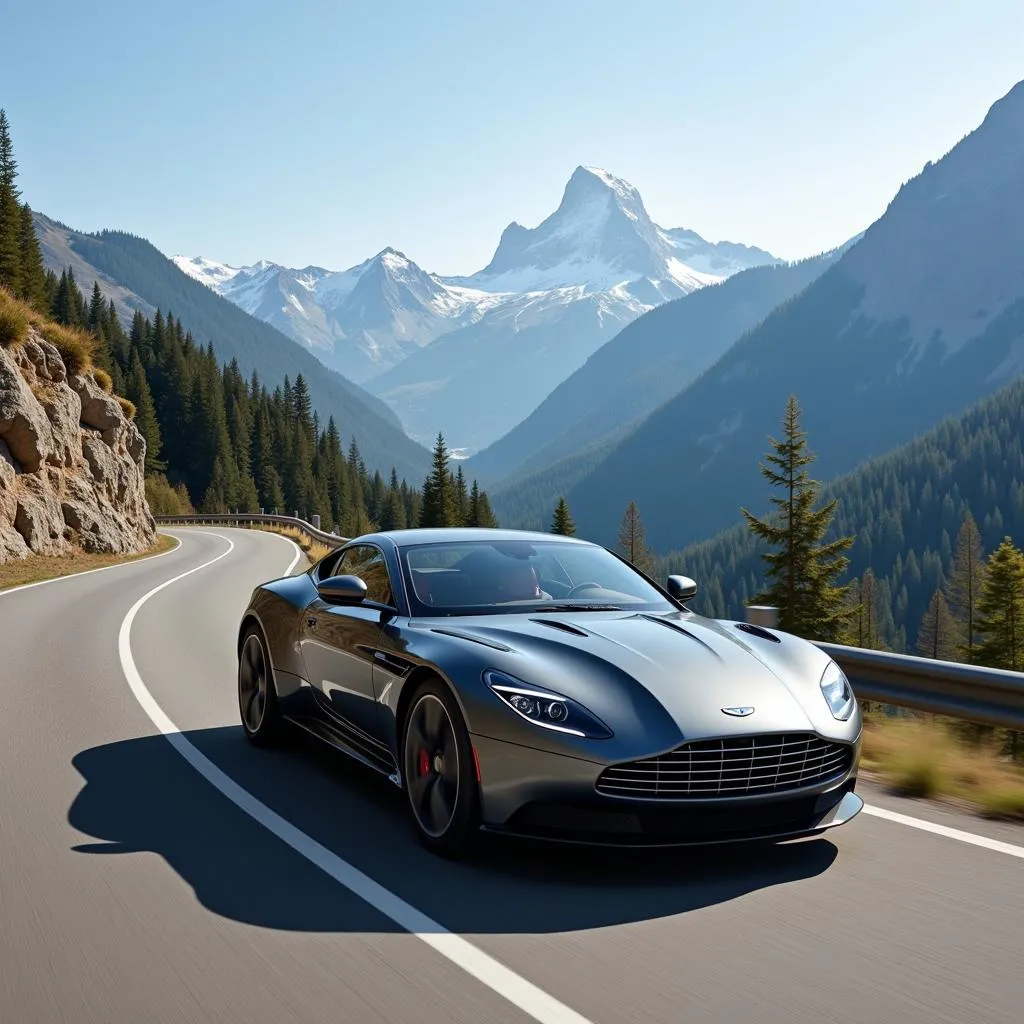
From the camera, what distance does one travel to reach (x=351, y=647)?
5.73 metres

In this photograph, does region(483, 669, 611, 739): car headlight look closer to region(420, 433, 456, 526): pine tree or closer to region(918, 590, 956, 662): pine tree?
region(420, 433, 456, 526): pine tree

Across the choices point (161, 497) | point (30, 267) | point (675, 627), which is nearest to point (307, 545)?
point (675, 627)

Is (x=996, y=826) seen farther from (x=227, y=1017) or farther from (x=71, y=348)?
(x=71, y=348)

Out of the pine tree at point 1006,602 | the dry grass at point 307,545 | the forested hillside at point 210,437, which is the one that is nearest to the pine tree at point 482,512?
the forested hillside at point 210,437

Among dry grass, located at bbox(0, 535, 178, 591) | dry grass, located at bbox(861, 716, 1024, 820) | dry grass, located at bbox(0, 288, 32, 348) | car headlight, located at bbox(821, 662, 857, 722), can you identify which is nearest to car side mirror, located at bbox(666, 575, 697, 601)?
car headlight, located at bbox(821, 662, 857, 722)

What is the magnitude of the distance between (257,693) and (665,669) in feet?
11.3

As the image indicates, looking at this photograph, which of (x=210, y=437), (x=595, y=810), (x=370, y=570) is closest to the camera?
(x=595, y=810)

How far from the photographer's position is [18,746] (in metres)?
7.03

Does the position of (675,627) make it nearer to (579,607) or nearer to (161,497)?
(579,607)

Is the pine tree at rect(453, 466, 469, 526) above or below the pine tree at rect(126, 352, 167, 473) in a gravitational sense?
below

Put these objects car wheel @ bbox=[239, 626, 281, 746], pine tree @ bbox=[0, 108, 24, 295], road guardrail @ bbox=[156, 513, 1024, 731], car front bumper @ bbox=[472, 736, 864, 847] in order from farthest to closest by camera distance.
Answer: pine tree @ bbox=[0, 108, 24, 295] → car wheel @ bbox=[239, 626, 281, 746] → road guardrail @ bbox=[156, 513, 1024, 731] → car front bumper @ bbox=[472, 736, 864, 847]

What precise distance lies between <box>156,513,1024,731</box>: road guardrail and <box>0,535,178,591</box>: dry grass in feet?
56.7

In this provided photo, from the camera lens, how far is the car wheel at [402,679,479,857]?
446cm

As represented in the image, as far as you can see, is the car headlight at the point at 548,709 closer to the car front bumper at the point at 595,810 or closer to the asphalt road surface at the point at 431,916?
the car front bumper at the point at 595,810
